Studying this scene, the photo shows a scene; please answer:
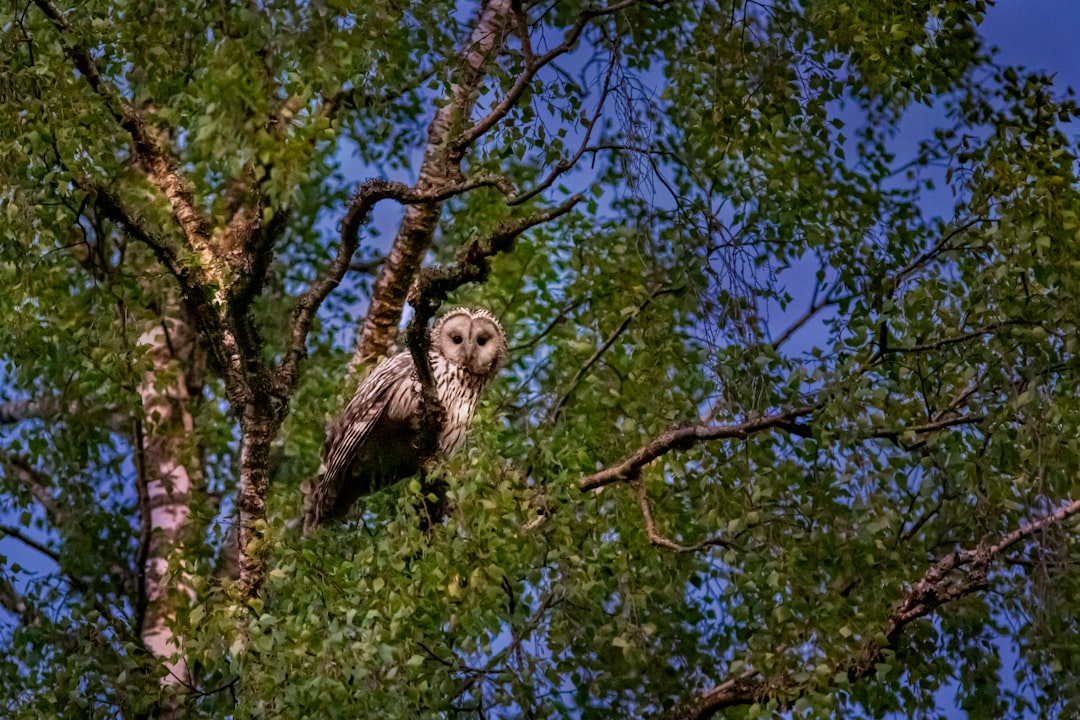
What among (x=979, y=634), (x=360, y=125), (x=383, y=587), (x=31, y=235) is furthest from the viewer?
(x=360, y=125)

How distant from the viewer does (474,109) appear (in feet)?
14.0

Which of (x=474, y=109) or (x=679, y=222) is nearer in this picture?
(x=679, y=222)

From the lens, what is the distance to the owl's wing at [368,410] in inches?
180

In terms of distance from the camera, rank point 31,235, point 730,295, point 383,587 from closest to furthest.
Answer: point 730,295 → point 383,587 → point 31,235

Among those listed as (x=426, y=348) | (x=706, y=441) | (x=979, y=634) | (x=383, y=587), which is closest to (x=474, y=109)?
(x=426, y=348)

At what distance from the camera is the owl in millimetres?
4590

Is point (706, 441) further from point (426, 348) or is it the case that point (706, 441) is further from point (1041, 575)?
point (1041, 575)

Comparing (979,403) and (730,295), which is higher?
(730,295)

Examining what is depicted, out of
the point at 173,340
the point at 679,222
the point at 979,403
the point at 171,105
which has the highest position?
the point at 173,340

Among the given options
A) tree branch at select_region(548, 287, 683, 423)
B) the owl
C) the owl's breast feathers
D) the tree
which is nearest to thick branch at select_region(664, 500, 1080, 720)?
the tree

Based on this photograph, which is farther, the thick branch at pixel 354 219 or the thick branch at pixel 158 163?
the thick branch at pixel 158 163

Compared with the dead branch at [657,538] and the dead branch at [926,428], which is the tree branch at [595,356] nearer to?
the dead branch at [657,538]

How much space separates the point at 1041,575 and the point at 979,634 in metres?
0.80

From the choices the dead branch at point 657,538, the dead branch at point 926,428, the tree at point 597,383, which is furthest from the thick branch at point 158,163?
the dead branch at point 926,428
